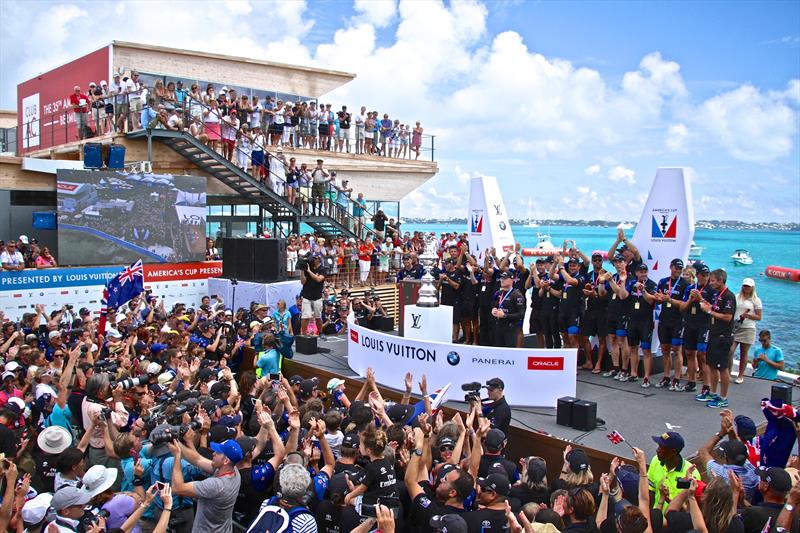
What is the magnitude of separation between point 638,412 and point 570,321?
2.61 metres

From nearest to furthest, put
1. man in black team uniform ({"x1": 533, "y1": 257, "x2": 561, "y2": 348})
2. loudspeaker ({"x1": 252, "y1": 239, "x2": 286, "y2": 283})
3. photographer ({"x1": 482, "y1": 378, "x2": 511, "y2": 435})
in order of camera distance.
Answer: photographer ({"x1": 482, "y1": 378, "x2": 511, "y2": 435}) < man in black team uniform ({"x1": 533, "y1": 257, "x2": 561, "y2": 348}) < loudspeaker ({"x1": 252, "y1": 239, "x2": 286, "y2": 283})

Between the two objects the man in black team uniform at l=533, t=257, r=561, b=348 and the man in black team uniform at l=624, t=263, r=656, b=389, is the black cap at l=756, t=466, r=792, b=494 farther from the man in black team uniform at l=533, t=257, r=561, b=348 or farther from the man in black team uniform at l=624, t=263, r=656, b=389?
the man in black team uniform at l=533, t=257, r=561, b=348

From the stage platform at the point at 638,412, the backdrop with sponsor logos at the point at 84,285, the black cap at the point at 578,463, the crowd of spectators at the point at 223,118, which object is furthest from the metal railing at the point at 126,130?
the black cap at the point at 578,463

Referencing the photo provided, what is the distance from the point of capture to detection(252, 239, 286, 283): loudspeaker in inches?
738

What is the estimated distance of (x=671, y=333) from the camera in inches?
423

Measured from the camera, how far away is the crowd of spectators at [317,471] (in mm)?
4754

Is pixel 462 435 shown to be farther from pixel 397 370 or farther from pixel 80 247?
pixel 80 247

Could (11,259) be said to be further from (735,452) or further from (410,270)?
(735,452)

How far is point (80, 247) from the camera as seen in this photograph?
18359mm

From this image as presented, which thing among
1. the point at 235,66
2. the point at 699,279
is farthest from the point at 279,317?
the point at 235,66

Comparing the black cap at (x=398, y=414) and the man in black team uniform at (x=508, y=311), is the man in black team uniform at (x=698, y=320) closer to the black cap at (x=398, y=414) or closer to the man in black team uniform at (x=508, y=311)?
the man in black team uniform at (x=508, y=311)

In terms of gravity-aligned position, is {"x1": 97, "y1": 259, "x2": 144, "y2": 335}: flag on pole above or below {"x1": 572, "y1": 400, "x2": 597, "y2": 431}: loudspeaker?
above

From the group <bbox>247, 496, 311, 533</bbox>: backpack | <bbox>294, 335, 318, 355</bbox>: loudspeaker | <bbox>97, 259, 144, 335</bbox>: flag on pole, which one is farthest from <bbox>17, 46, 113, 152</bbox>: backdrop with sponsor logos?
<bbox>247, 496, 311, 533</bbox>: backpack

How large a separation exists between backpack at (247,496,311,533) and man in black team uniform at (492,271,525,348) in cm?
741
